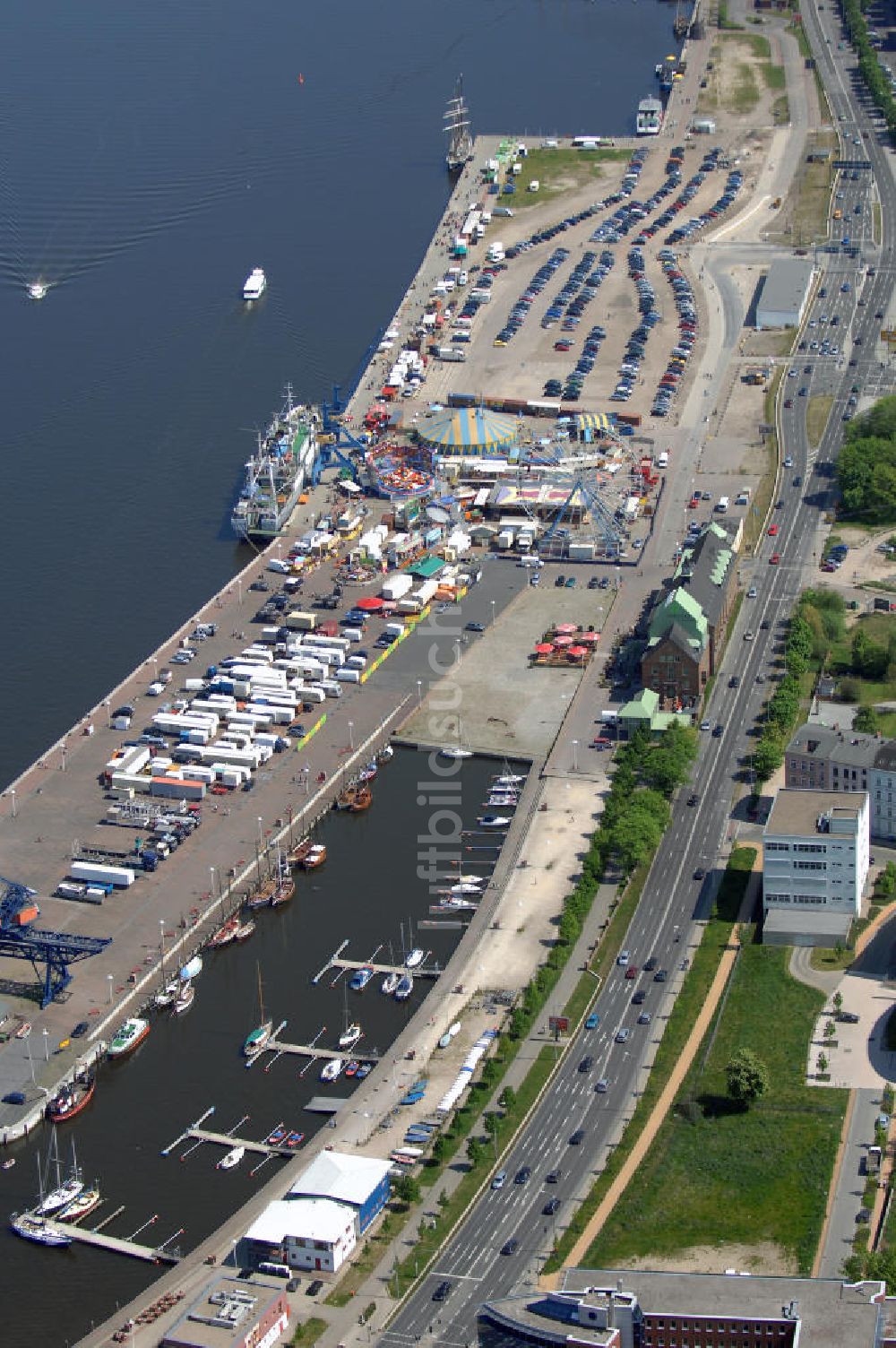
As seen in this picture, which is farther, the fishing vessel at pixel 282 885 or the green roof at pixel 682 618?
the green roof at pixel 682 618

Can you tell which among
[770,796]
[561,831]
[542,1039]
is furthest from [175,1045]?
[770,796]

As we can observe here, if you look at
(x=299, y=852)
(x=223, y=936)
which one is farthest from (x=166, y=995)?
(x=299, y=852)

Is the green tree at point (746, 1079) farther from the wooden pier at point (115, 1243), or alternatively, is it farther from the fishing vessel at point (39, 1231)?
the fishing vessel at point (39, 1231)

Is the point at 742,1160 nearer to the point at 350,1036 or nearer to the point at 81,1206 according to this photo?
the point at 350,1036

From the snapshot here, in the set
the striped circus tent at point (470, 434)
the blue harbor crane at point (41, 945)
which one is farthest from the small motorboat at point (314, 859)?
the striped circus tent at point (470, 434)

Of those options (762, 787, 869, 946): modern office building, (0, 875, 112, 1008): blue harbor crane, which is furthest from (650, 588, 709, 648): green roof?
(0, 875, 112, 1008): blue harbor crane
